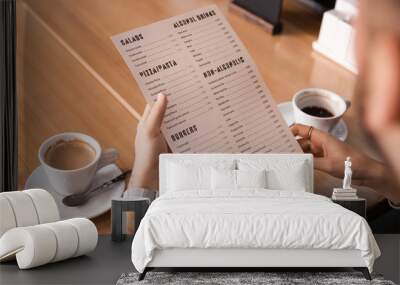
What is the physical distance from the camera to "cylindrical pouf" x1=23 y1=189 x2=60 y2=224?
0.67m

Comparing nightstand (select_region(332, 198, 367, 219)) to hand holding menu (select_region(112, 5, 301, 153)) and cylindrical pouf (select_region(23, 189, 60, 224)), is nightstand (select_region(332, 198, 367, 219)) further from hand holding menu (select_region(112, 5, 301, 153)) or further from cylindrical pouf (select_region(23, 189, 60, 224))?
cylindrical pouf (select_region(23, 189, 60, 224))

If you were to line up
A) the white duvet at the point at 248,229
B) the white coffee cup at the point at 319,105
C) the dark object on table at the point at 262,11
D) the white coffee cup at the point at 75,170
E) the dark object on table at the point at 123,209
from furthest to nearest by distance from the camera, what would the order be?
the dark object on table at the point at 262,11
the white coffee cup at the point at 319,105
the white coffee cup at the point at 75,170
the dark object on table at the point at 123,209
the white duvet at the point at 248,229

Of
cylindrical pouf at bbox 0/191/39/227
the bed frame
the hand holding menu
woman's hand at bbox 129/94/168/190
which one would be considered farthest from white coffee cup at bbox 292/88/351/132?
cylindrical pouf at bbox 0/191/39/227

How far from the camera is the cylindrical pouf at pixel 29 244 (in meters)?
0.59

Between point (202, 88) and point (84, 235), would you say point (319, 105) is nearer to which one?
point (202, 88)

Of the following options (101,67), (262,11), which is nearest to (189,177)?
(101,67)

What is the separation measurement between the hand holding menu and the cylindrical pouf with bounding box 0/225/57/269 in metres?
0.21

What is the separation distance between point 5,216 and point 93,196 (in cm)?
21

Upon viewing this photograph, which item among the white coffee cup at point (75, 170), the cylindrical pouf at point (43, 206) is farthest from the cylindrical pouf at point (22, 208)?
the white coffee cup at point (75, 170)

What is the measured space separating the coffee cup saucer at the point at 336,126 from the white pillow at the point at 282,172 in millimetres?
241

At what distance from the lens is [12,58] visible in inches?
33.1

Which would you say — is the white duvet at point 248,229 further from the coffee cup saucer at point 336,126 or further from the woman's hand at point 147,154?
the coffee cup saucer at point 336,126

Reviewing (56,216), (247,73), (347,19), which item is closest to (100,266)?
(56,216)

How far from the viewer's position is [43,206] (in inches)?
26.5
